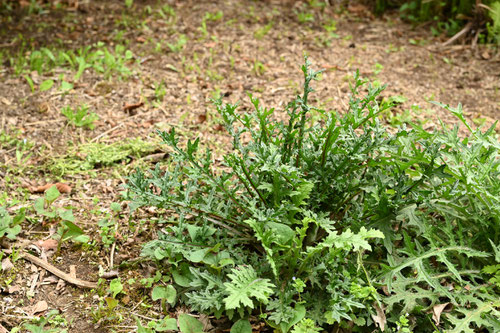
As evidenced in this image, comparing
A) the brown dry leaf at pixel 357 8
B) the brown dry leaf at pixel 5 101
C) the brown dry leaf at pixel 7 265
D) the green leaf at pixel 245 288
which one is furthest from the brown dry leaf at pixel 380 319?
the brown dry leaf at pixel 357 8

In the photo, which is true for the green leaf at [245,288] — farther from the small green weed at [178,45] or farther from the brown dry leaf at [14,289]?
the small green weed at [178,45]

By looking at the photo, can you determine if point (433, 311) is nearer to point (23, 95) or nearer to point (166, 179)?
point (166, 179)

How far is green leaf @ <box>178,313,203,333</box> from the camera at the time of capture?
2.14 meters

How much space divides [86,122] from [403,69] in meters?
2.83

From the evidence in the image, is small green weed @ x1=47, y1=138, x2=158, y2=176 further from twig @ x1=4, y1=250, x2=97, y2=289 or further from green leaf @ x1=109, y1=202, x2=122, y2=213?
twig @ x1=4, y1=250, x2=97, y2=289

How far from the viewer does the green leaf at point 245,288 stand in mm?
1925

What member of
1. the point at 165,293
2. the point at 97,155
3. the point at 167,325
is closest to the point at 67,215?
the point at 97,155

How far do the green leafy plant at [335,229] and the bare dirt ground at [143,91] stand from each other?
0.34m

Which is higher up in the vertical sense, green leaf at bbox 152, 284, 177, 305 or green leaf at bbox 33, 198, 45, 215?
green leaf at bbox 33, 198, 45, 215

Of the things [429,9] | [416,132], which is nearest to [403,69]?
[429,9]

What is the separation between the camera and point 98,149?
10.9 feet

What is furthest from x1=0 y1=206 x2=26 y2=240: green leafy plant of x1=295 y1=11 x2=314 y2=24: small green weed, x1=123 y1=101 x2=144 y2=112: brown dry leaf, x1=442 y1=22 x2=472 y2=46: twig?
x1=442 y1=22 x2=472 y2=46: twig

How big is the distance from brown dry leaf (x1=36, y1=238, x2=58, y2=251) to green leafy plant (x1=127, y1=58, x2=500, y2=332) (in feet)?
1.86

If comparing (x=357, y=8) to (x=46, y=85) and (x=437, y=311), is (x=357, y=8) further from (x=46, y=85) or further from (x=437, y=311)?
(x=437, y=311)
